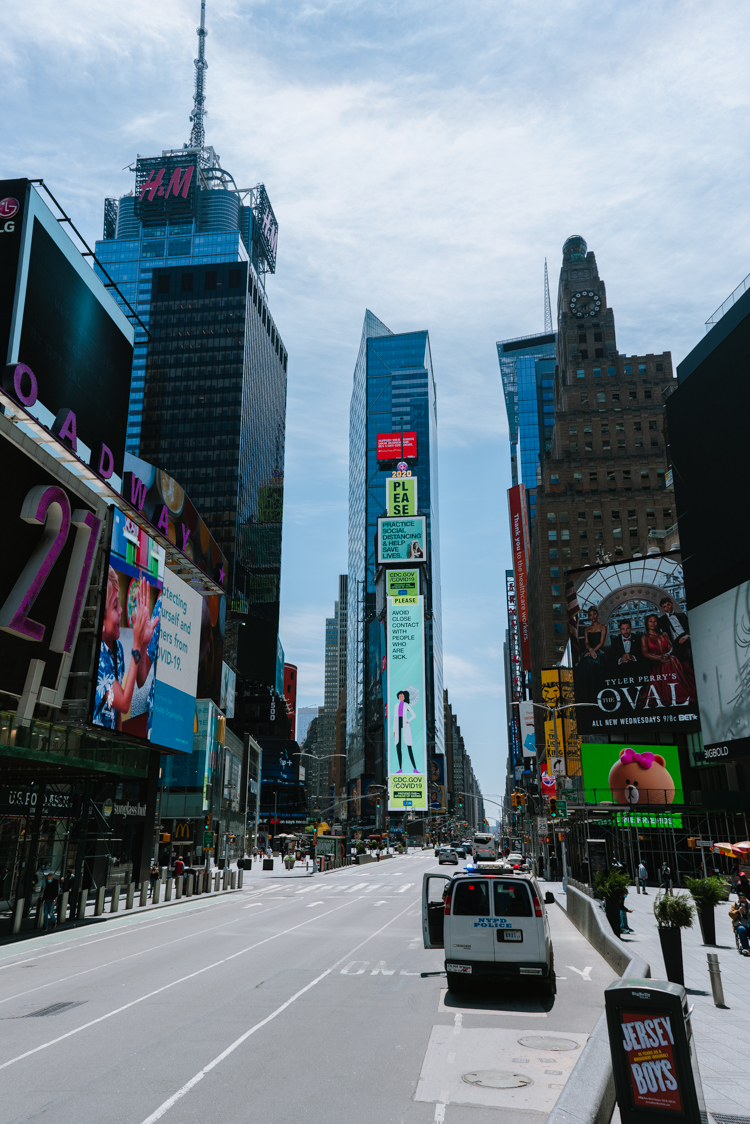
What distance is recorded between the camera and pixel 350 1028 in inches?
482

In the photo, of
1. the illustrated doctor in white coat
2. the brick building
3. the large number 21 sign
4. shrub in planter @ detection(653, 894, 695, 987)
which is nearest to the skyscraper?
→ the illustrated doctor in white coat

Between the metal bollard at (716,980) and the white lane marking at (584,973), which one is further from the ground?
the metal bollard at (716,980)

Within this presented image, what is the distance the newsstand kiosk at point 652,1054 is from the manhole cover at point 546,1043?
15.8ft

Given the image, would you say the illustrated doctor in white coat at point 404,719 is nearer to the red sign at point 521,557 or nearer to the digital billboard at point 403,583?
the digital billboard at point 403,583

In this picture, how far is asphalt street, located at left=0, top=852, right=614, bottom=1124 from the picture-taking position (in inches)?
341

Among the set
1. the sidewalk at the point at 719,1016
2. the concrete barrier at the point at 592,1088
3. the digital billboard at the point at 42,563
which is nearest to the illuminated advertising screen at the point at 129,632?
the digital billboard at the point at 42,563

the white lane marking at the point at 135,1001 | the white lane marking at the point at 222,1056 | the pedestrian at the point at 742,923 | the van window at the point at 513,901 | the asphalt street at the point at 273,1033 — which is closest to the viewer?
the white lane marking at the point at 222,1056

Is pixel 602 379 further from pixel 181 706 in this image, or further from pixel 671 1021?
pixel 671 1021

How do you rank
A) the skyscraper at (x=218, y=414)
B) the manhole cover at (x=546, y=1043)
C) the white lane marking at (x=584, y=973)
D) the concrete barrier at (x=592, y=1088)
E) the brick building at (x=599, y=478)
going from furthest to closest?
the skyscraper at (x=218, y=414)
the brick building at (x=599, y=478)
the white lane marking at (x=584, y=973)
the manhole cover at (x=546, y=1043)
the concrete barrier at (x=592, y=1088)

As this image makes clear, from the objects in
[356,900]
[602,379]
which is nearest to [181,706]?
[356,900]

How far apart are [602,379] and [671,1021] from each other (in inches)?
4902

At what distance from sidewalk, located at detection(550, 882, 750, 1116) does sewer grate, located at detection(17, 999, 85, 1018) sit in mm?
10183

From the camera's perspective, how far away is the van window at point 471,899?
14.8 m

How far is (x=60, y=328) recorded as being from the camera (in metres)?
51.3
